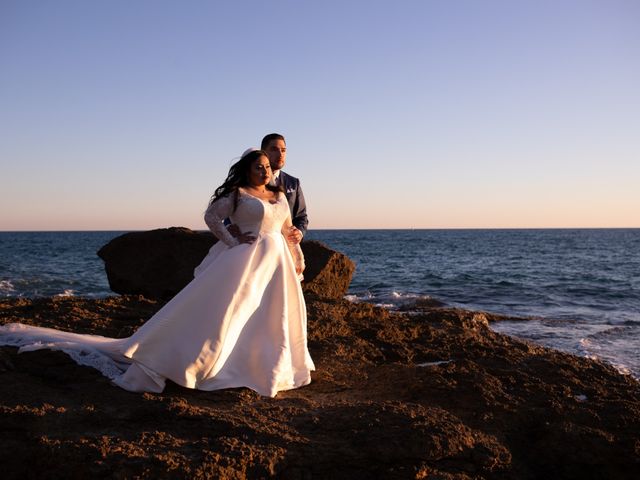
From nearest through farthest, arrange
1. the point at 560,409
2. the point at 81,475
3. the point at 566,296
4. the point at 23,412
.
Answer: the point at 81,475 < the point at 23,412 < the point at 560,409 < the point at 566,296

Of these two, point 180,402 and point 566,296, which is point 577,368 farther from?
point 566,296

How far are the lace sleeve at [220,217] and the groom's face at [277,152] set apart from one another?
0.77 metres

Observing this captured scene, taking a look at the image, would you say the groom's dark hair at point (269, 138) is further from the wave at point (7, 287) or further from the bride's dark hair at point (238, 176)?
the wave at point (7, 287)

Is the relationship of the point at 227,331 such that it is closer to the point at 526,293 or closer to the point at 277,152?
the point at 277,152

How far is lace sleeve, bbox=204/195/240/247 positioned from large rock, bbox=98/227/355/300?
5.37m

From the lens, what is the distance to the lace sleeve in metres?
5.05

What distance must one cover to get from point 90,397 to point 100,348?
97cm

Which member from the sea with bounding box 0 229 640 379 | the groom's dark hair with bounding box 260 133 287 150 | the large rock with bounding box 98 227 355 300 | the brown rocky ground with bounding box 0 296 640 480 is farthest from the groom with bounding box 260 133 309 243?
the sea with bounding box 0 229 640 379

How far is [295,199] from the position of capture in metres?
6.29

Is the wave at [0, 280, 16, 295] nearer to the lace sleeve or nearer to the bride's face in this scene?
the lace sleeve

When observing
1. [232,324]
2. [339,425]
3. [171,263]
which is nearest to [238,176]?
[232,324]

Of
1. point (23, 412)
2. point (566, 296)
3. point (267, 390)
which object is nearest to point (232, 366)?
point (267, 390)

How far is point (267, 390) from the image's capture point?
15.3ft

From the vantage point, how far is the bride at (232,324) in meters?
4.61
